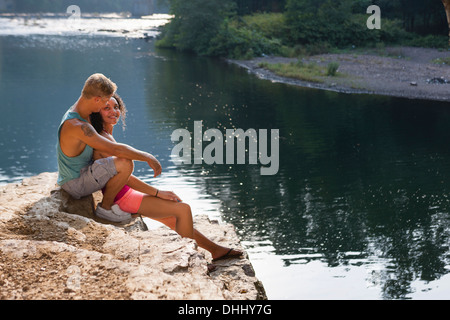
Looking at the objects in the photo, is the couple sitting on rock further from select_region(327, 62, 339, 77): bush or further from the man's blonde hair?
select_region(327, 62, 339, 77): bush

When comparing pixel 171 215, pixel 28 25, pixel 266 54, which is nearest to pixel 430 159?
pixel 171 215

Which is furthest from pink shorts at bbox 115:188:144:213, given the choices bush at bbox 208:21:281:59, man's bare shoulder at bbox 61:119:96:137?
bush at bbox 208:21:281:59

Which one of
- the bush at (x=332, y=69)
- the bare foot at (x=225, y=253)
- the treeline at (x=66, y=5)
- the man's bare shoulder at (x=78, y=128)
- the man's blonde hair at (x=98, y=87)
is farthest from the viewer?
the treeline at (x=66, y=5)

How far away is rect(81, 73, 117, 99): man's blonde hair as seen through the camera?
4094mm

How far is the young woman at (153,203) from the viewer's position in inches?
169

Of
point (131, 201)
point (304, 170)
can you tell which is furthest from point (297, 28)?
point (131, 201)

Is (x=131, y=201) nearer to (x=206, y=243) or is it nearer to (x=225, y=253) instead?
(x=206, y=243)

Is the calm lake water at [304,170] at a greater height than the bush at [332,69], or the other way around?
the bush at [332,69]

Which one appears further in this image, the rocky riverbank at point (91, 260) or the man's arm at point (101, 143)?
the man's arm at point (101, 143)

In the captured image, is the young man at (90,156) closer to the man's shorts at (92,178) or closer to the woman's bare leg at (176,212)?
the man's shorts at (92,178)

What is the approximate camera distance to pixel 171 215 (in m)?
4.31

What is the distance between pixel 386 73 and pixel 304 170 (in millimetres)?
12691

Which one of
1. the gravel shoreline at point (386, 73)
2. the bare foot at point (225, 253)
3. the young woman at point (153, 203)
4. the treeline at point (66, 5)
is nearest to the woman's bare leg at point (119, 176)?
the young woman at point (153, 203)

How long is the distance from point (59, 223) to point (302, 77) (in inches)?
698
